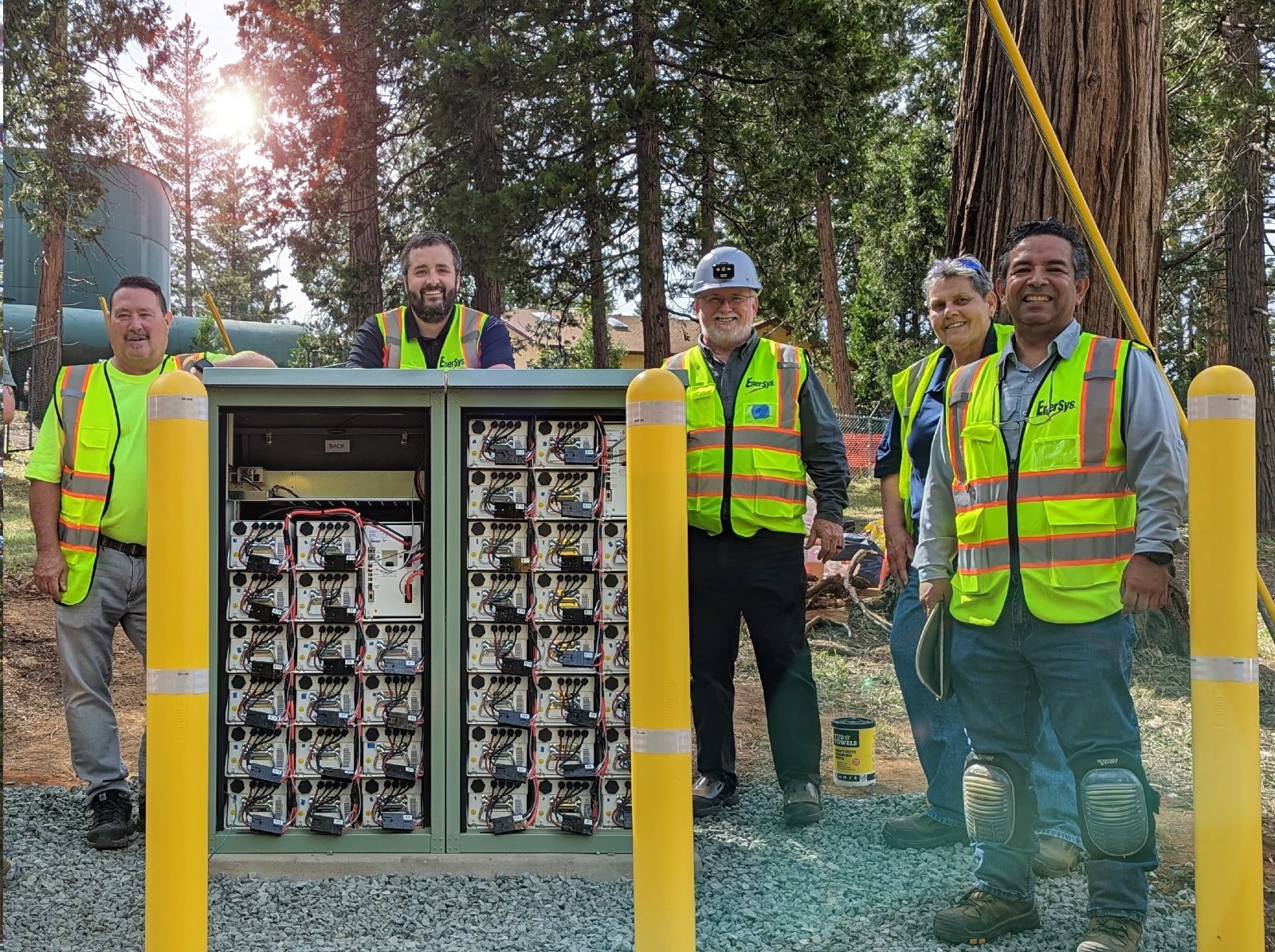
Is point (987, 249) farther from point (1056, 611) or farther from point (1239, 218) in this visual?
point (1239, 218)

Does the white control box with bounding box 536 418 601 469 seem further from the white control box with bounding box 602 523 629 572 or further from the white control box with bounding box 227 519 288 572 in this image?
the white control box with bounding box 227 519 288 572

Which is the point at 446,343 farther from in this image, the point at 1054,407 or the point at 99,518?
the point at 1054,407

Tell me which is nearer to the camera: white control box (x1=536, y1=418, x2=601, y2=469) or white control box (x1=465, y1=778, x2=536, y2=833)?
white control box (x1=465, y1=778, x2=536, y2=833)

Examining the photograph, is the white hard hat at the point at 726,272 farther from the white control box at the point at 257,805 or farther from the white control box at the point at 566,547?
the white control box at the point at 257,805

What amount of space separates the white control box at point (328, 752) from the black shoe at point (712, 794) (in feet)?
4.80

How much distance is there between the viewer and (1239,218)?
1647 centimetres

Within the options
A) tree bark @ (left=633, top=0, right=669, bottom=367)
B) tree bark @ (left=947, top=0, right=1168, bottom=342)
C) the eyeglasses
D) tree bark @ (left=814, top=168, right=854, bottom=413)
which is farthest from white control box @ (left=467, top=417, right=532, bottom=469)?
tree bark @ (left=814, top=168, right=854, bottom=413)

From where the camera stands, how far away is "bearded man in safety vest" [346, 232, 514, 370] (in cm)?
471

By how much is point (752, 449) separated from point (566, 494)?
840 mm

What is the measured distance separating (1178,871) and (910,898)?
3.62 ft

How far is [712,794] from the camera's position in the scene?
477 centimetres

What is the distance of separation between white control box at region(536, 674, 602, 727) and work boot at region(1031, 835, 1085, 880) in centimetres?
171

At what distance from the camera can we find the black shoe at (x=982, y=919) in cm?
336

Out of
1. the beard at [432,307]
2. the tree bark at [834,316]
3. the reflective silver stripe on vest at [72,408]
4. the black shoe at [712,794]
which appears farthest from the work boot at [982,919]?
the tree bark at [834,316]
